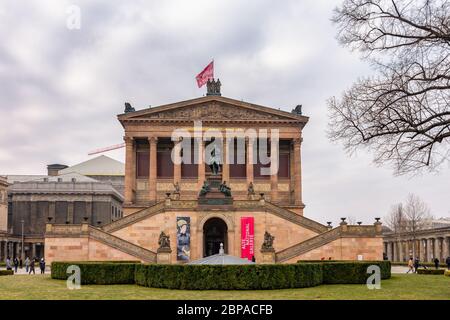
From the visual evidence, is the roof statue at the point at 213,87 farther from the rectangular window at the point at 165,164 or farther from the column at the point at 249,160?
the rectangular window at the point at 165,164

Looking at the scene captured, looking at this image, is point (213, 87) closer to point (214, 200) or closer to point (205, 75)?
point (205, 75)

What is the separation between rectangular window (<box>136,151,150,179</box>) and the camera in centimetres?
7425

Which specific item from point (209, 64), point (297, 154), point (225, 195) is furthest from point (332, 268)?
point (209, 64)

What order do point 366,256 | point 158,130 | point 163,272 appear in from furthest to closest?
1. point 158,130
2. point 366,256
3. point 163,272

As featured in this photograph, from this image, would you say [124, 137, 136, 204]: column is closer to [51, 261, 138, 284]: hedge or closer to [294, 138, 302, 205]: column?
[294, 138, 302, 205]: column

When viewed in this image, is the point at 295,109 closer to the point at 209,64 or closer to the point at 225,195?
the point at 209,64

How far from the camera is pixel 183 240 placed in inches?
2130

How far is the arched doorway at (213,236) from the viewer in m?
57.5

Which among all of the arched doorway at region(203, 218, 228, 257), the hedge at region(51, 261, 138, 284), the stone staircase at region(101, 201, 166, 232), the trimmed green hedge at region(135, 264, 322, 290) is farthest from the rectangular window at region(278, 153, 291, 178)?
the trimmed green hedge at region(135, 264, 322, 290)

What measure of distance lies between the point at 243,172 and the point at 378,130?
1918 inches

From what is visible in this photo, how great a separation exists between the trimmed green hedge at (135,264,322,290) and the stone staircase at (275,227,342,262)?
19.1m

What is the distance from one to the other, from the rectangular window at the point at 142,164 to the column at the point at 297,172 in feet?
61.0

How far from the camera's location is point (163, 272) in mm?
29234
